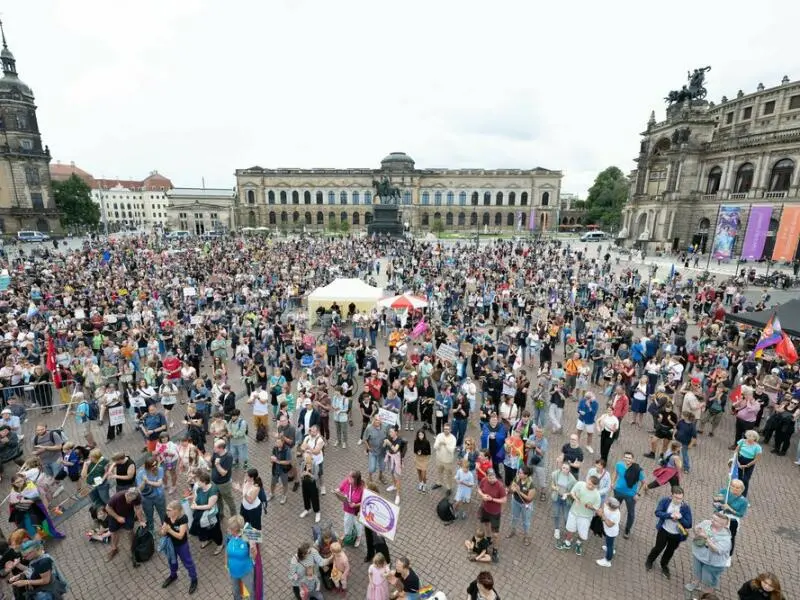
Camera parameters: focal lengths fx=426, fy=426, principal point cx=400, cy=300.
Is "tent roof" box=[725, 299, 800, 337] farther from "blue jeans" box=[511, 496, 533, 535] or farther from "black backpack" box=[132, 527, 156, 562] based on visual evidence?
"black backpack" box=[132, 527, 156, 562]

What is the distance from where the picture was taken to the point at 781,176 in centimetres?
4034

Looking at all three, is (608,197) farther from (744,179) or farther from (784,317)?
(784,317)

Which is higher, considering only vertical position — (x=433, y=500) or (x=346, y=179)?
(x=346, y=179)

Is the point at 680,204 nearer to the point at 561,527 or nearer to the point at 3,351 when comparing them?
Answer: the point at 561,527

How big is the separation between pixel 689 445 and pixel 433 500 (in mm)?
5658

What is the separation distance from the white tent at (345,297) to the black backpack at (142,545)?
12.2m

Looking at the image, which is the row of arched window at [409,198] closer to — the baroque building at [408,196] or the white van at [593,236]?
the baroque building at [408,196]

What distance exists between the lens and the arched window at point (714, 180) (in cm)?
4628

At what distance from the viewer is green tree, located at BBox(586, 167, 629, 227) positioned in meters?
83.4

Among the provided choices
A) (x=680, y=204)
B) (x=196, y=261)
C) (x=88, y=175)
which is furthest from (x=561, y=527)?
(x=88, y=175)

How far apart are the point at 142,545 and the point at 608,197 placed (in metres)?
96.9

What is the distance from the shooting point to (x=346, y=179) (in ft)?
316

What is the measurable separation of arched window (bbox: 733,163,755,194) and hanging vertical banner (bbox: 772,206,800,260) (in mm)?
8625

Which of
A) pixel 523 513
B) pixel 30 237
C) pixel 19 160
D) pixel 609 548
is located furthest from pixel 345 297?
pixel 19 160
